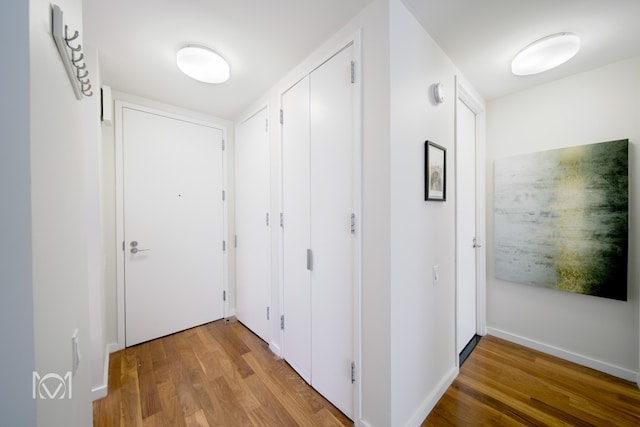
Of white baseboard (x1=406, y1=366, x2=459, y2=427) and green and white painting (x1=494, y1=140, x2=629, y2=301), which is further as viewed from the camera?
green and white painting (x1=494, y1=140, x2=629, y2=301)

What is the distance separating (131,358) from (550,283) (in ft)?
12.7

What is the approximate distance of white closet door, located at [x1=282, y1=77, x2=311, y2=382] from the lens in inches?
68.9

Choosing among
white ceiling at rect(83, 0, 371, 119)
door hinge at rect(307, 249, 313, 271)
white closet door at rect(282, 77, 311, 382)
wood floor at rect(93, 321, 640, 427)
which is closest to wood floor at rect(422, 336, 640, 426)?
wood floor at rect(93, 321, 640, 427)

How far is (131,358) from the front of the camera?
207 centimetres

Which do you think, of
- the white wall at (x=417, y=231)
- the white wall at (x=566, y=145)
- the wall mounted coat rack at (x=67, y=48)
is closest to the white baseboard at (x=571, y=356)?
the white wall at (x=566, y=145)

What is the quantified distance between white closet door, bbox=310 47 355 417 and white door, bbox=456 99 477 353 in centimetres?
120

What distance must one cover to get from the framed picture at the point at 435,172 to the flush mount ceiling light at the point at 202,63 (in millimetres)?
1596

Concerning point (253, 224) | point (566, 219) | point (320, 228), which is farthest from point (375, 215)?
point (566, 219)

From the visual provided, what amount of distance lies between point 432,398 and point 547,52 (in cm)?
246

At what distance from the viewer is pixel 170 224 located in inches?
96.7

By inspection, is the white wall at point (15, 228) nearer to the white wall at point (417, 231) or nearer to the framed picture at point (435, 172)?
the white wall at point (417, 231)

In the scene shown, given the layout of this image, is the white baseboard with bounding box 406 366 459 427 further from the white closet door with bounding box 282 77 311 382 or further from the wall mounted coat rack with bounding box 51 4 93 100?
the wall mounted coat rack with bounding box 51 4 93 100

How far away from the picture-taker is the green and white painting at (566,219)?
176 centimetres

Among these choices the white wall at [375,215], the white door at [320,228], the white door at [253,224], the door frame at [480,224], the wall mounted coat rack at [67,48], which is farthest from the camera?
the door frame at [480,224]
